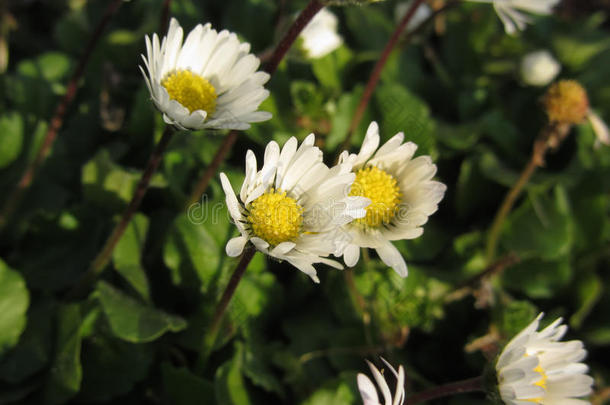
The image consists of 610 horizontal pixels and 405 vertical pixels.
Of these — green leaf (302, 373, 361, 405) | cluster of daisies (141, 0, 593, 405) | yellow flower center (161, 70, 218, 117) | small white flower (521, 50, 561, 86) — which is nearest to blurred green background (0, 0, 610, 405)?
green leaf (302, 373, 361, 405)

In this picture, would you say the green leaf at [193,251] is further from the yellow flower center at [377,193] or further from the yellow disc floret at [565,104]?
the yellow disc floret at [565,104]

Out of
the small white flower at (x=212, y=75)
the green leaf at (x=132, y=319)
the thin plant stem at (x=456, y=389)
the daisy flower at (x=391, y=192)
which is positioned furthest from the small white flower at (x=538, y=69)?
the green leaf at (x=132, y=319)

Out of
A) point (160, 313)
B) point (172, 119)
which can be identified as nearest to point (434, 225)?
point (160, 313)

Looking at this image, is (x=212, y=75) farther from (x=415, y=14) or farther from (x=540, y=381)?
(x=415, y=14)

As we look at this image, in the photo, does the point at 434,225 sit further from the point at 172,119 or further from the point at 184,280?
the point at 172,119

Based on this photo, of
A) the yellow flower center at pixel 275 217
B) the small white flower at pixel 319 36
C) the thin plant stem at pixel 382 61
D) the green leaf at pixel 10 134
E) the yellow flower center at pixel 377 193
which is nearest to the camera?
the yellow flower center at pixel 275 217

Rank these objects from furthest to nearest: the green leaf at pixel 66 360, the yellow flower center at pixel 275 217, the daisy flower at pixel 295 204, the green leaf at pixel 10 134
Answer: the green leaf at pixel 10 134, the green leaf at pixel 66 360, the yellow flower center at pixel 275 217, the daisy flower at pixel 295 204

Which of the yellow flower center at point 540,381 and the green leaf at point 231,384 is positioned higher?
the yellow flower center at point 540,381

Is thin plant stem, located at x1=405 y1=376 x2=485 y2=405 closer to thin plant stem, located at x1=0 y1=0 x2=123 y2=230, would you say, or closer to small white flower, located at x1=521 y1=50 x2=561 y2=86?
thin plant stem, located at x1=0 y1=0 x2=123 y2=230

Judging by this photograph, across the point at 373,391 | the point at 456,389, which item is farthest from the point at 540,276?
the point at 373,391
